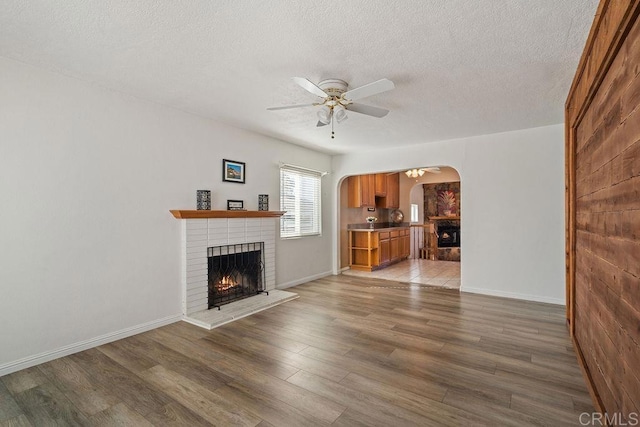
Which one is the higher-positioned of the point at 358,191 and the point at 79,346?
the point at 358,191

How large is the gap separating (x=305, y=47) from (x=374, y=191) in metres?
5.26

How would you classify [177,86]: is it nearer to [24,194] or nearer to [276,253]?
[24,194]

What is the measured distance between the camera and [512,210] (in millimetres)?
4512

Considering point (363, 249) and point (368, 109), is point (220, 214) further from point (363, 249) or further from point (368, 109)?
point (363, 249)

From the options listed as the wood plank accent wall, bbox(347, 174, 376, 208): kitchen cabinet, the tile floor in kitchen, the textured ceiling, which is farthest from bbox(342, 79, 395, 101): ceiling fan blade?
bbox(347, 174, 376, 208): kitchen cabinet

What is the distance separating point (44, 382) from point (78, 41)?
256cm

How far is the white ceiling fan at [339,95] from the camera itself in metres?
2.48

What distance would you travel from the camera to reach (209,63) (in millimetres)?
2543

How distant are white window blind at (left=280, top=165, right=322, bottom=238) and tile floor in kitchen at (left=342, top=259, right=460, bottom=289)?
1.44m

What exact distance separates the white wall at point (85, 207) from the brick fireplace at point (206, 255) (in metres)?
0.13

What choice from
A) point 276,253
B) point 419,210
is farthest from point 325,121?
point 419,210

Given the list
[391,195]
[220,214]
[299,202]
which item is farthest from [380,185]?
[220,214]

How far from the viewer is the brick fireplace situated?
3.61 metres

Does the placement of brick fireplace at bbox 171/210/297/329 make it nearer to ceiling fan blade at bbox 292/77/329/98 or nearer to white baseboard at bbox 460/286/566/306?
ceiling fan blade at bbox 292/77/329/98
